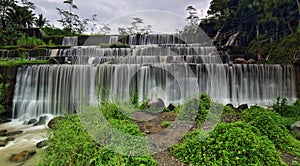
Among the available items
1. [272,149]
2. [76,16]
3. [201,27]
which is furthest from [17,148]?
[76,16]

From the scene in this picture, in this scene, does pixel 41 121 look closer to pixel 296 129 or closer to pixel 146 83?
pixel 146 83

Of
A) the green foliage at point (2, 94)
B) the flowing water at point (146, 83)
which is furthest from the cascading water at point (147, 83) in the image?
the green foliage at point (2, 94)

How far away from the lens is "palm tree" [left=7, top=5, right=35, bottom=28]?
18.9 metres

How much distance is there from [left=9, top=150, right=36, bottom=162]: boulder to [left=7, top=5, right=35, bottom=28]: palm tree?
19.4m

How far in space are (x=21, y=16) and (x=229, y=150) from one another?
24231 mm

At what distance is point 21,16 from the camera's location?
20016mm

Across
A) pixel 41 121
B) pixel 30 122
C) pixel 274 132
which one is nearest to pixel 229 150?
pixel 274 132

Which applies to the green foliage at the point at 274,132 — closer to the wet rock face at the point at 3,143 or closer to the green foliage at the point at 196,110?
the green foliage at the point at 196,110

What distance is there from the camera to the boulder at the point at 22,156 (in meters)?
4.04

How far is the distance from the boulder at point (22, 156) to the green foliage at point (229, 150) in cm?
341

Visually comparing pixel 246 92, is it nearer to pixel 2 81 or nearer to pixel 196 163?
pixel 196 163

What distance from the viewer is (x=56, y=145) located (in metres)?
2.54

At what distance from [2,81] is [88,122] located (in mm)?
6778

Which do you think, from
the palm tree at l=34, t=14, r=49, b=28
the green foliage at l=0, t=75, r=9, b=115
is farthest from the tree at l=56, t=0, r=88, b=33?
the green foliage at l=0, t=75, r=9, b=115
